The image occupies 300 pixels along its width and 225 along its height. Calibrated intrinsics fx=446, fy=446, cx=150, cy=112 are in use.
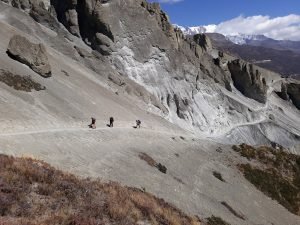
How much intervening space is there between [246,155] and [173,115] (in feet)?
110

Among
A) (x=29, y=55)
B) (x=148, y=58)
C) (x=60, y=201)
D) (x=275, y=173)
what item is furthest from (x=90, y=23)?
(x=60, y=201)

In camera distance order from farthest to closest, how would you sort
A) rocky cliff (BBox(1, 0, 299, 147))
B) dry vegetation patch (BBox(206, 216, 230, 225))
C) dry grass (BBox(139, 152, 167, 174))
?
rocky cliff (BBox(1, 0, 299, 147)) → dry grass (BBox(139, 152, 167, 174)) → dry vegetation patch (BBox(206, 216, 230, 225))

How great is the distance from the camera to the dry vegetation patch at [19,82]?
43425mm

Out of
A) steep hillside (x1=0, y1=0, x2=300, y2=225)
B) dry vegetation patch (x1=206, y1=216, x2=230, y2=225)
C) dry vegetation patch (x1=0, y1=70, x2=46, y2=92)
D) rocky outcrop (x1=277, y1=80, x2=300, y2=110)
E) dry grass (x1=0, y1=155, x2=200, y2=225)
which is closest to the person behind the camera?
dry grass (x1=0, y1=155, x2=200, y2=225)

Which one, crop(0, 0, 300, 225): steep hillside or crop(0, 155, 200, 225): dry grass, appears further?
crop(0, 0, 300, 225): steep hillside

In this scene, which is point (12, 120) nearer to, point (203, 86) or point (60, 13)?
point (60, 13)

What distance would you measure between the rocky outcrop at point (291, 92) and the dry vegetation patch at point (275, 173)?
3377 inches

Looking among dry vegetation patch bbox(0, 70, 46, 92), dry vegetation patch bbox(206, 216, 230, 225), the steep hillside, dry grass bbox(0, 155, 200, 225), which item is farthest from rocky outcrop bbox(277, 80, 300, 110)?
dry grass bbox(0, 155, 200, 225)

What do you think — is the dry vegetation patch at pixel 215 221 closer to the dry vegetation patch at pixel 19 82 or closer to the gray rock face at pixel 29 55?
the dry vegetation patch at pixel 19 82

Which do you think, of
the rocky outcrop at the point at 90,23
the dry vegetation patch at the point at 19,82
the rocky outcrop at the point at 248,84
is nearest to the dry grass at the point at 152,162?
the dry vegetation patch at the point at 19,82

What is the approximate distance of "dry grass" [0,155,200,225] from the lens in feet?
48.3

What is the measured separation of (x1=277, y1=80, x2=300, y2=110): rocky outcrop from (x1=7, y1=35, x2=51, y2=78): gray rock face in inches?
4316

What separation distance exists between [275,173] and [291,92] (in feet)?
332

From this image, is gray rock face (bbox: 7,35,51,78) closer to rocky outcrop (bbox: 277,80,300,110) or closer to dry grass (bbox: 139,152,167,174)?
dry grass (bbox: 139,152,167,174)
